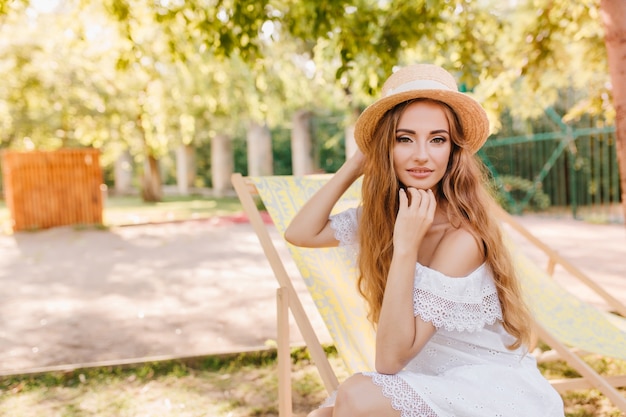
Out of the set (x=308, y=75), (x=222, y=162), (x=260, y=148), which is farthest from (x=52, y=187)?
(x=222, y=162)

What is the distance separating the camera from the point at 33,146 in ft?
61.6

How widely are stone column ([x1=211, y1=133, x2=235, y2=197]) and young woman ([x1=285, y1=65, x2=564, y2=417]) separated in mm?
20769

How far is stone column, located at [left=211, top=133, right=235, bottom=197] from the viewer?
73.8 feet

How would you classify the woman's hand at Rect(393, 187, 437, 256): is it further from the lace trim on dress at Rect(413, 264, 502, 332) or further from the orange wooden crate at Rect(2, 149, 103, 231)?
the orange wooden crate at Rect(2, 149, 103, 231)

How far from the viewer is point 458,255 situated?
1.61 m

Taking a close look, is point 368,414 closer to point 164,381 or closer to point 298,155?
point 164,381

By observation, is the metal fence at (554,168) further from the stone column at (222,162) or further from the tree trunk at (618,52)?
the stone column at (222,162)

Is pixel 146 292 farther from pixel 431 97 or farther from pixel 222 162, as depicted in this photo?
pixel 222 162

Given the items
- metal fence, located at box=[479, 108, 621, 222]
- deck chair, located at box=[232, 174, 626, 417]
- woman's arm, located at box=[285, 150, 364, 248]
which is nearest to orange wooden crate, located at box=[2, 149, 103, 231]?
metal fence, located at box=[479, 108, 621, 222]

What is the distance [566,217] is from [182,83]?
8560 mm

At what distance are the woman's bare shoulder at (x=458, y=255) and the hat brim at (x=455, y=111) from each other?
29cm

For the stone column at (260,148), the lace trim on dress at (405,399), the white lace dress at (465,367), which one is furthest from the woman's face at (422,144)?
the stone column at (260,148)

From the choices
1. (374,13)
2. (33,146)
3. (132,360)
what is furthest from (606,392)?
(33,146)

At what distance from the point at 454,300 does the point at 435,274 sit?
82 millimetres
